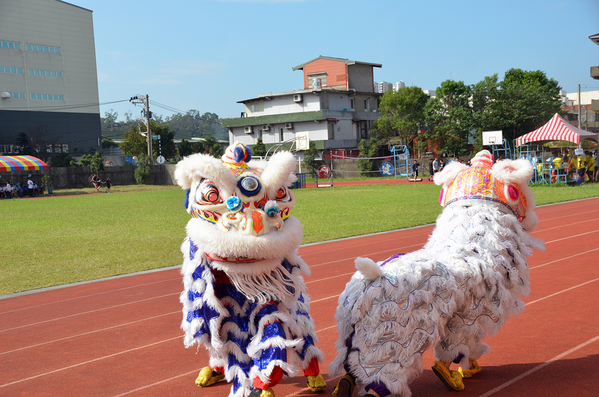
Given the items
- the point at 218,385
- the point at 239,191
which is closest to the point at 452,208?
the point at 239,191

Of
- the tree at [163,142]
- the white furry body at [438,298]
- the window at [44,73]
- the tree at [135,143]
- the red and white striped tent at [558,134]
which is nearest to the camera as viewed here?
the white furry body at [438,298]

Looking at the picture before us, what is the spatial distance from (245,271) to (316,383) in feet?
3.31

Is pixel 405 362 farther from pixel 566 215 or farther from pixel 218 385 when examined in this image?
pixel 566 215

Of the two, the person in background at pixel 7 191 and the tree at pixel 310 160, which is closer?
the person in background at pixel 7 191

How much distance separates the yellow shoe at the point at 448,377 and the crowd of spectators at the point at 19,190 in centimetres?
3289

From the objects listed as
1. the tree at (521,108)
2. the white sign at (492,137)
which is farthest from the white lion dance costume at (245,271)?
the tree at (521,108)

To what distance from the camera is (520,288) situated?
3.44m

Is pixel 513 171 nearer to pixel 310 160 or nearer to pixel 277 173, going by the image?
pixel 277 173

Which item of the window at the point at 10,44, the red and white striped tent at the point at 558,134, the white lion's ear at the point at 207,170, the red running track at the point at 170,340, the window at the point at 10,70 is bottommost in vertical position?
the red running track at the point at 170,340

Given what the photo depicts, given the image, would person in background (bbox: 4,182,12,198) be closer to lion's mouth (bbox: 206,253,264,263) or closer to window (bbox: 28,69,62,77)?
window (bbox: 28,69,62,77)

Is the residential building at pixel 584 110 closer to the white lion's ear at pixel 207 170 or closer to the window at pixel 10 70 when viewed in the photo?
the window at pixel 10 70

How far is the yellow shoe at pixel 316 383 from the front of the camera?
355 cm

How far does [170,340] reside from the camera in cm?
486

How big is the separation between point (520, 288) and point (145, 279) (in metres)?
5.81
